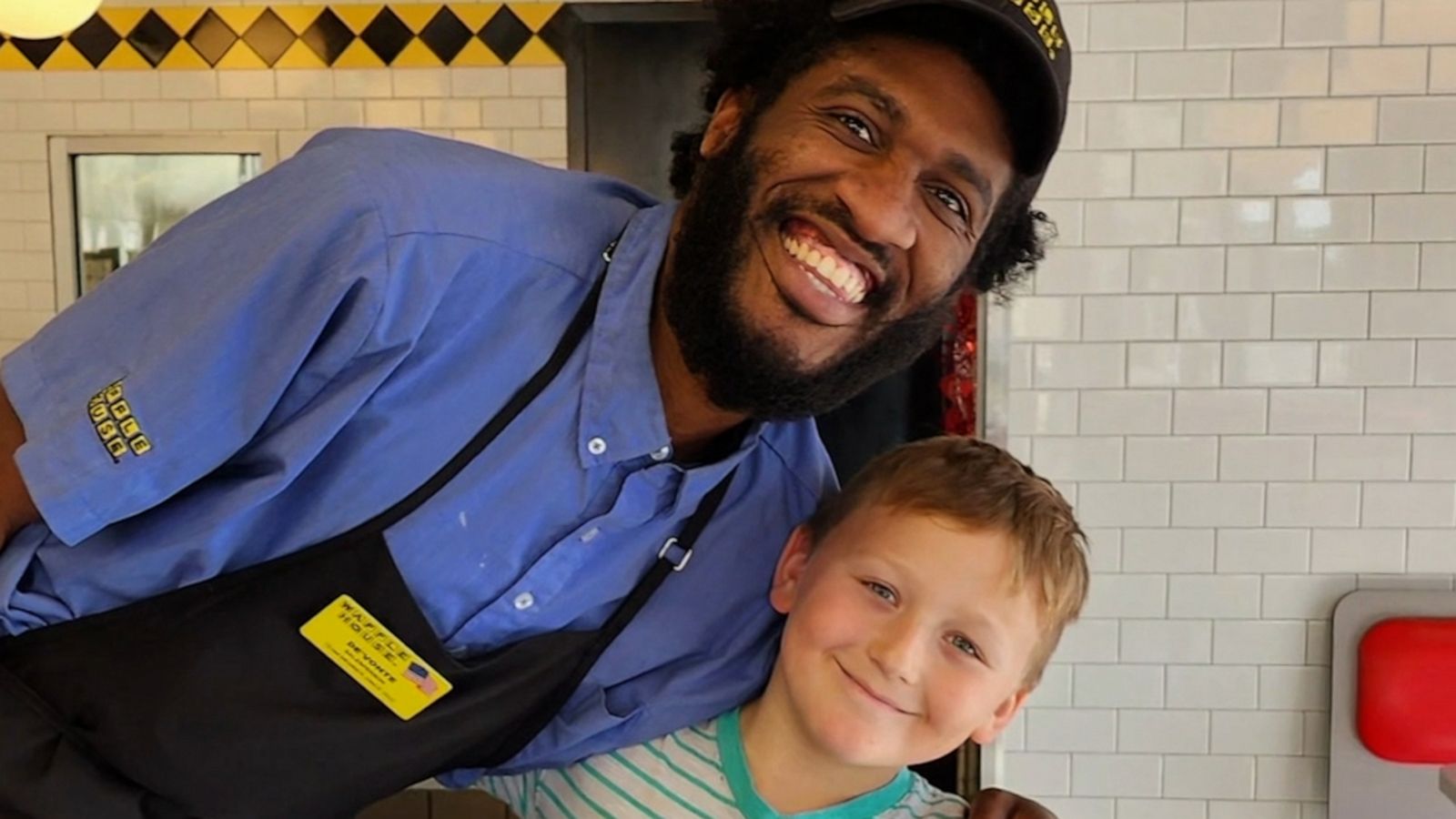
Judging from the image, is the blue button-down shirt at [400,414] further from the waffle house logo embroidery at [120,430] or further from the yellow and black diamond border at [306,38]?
the yellow and black diamond border at [306,38]

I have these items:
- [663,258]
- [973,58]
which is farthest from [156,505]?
[973,58]

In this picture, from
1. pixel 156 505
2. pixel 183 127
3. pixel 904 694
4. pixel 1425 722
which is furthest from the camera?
pixel 183 127

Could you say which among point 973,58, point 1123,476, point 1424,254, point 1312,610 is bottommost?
point 1312,610

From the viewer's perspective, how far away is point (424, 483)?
1036mm

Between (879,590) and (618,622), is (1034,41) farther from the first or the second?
(618,622)

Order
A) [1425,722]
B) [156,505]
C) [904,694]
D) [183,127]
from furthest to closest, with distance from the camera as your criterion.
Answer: [183,127], [1425,722], [904,694], [156,505]

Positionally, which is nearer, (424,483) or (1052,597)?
(424,483)

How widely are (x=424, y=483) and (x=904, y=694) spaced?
1.52 feet

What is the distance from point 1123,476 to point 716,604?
3.42ft

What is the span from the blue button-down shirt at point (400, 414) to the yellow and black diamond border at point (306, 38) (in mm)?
1998

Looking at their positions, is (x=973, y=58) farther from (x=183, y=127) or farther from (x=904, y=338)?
(x=183, y=127)

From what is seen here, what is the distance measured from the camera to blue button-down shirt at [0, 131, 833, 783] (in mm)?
943

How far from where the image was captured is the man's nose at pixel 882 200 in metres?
1.08

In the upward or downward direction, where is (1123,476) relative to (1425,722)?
upward
